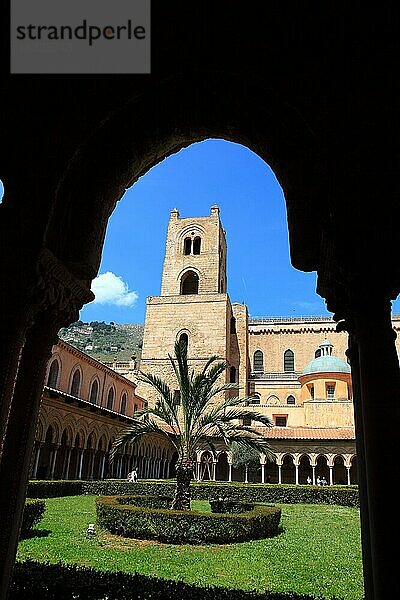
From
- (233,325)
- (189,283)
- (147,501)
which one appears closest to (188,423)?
(147,501)

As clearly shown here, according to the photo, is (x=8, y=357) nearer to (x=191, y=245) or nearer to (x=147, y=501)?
(x=147, y=501)

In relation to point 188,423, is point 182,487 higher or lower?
lower

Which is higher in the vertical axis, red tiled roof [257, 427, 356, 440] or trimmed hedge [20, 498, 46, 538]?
red tiled roof [257, 427, 356, 440]

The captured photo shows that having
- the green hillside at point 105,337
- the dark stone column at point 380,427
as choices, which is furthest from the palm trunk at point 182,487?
the green hillside at point 105,337

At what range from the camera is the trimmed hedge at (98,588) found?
141 inches

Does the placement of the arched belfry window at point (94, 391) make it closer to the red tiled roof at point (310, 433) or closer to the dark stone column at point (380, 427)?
the red tiled roof at point (310, 433)

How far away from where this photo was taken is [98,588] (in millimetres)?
3762

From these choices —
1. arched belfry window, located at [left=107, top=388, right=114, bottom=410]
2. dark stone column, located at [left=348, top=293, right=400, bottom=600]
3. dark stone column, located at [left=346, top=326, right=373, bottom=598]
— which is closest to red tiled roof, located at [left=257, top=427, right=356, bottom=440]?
arched belfry window, located at [left=107, top=388, right=114, bottom=410]

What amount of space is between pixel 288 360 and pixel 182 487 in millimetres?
35488

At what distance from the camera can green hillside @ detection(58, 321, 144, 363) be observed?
376ft

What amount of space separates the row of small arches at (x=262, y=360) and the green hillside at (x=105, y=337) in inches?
2506

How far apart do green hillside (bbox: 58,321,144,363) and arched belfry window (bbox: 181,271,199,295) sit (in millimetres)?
66898

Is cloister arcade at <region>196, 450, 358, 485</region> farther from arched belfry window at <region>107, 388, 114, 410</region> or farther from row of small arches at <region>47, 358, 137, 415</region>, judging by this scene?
row of small arches at <region>47, 358, 137, 415</region>

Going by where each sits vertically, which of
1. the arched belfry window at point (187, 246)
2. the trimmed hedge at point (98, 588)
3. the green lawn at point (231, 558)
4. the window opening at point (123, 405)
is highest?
the arched belfry window at point (187, 246)
